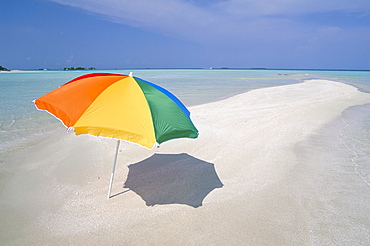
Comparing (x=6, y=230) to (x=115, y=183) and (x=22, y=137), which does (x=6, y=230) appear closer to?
(x=115, y=183)

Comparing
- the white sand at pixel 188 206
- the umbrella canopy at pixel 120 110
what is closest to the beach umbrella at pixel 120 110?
the umbrella canopy at pixel 120 110

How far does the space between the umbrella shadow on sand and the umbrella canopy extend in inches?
52.1

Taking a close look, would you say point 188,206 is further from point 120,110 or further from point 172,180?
point 120,110

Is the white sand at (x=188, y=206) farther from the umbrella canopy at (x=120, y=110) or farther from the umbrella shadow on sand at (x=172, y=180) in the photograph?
the umbrella canopy at (x=120, y=110)

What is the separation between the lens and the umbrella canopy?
269cm

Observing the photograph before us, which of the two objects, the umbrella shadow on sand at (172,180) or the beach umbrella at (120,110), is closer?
the beach umbrella at (120,110)

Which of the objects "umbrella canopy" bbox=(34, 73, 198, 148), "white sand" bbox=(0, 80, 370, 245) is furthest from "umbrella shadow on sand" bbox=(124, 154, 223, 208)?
"umbrella canopy" bbox=(34, 73, 198, 148)

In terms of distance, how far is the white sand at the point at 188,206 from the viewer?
296cm

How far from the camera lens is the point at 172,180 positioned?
14.1 feet

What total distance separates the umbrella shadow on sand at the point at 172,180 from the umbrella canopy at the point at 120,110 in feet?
4.34

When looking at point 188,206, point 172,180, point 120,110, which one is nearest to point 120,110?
point 120,110

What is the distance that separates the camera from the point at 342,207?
11.8ft

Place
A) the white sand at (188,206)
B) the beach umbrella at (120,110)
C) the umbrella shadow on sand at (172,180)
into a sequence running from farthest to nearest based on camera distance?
1. the umbrella shadow on sand at (172,180)
2. the white sand at (188,206)
3. the beach umbrella at (120,110)

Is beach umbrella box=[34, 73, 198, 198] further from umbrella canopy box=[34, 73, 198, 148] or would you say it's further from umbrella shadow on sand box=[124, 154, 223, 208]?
umbrella shadow on sand box=[124, 154, 223, 208]
